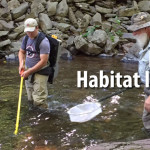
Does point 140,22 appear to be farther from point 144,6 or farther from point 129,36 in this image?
point 144,6

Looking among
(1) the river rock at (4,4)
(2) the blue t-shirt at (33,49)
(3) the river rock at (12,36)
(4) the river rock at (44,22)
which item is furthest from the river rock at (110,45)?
(2) the blue t-shirt at (33,49)

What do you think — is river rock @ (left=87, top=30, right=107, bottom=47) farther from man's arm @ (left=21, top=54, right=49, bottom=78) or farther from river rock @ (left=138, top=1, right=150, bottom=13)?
man's arm @ (left=21, top=54, right=49, bottom=78)

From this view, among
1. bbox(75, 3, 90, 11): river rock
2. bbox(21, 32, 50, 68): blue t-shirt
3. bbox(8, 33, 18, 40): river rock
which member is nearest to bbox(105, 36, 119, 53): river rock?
bbox(75, 3, 90, 11): river rock

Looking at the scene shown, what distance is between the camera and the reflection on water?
4.48m

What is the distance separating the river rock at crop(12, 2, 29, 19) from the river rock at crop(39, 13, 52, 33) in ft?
3.74

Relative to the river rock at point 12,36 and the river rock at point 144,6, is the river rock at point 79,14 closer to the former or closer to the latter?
the river rock at point 144,6

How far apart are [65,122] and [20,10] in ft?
43.5

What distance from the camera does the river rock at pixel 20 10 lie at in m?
17.0

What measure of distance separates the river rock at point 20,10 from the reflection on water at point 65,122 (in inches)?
359

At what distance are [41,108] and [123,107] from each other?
6.65 ft

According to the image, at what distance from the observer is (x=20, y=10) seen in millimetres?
17188

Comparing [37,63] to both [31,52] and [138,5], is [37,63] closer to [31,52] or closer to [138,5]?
[31,52]

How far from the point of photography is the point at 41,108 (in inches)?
233

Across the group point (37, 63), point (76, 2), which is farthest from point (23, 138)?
point (76, 2)
